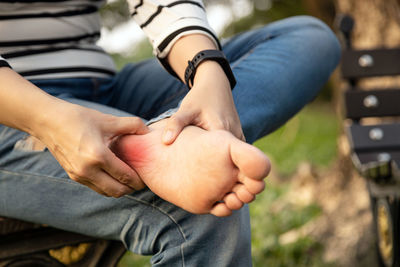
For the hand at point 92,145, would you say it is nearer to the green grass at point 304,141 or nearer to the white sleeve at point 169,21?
the white sleeve at point 169,21

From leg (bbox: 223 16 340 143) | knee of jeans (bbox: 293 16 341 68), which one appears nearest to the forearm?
leg (bbox: 223 16 340 143)

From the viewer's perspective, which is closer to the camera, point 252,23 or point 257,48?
point 257,48

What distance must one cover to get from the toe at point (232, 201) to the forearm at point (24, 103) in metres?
0.30

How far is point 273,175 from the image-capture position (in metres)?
3.84

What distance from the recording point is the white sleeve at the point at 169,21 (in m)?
0.98

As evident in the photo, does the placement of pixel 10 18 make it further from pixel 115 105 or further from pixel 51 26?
pixel 115 105

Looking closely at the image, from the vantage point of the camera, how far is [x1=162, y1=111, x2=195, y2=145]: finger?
74 cm

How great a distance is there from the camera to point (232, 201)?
702 mm

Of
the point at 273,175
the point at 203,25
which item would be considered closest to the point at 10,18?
the point at 203,25

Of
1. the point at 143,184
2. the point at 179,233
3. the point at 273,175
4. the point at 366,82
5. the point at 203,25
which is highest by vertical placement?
the point at 203,25

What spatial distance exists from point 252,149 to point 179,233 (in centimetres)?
25

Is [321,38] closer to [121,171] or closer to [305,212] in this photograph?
[121,171]

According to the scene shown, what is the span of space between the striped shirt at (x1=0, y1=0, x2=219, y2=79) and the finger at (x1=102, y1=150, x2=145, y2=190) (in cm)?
34

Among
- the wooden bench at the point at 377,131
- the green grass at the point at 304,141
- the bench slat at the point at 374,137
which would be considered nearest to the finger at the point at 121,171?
the wooden bench at the point at 377,131
